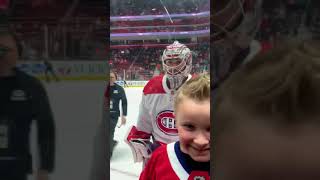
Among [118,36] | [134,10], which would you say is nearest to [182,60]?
[134,10]

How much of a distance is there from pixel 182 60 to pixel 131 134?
0.53 metres

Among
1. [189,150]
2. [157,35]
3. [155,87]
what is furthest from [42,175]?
[157,35]

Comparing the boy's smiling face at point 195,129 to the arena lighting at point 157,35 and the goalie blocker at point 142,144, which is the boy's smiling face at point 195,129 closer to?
the goalie blocker at point 142,144

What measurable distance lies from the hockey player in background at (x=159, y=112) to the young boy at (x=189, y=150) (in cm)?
87

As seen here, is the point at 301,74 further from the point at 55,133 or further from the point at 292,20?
the point at 55,133

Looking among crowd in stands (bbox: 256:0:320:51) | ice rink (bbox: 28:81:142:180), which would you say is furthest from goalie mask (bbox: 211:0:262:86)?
ice rink (bbox: 28:81:142:180)

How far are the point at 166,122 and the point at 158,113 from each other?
3.3 inches

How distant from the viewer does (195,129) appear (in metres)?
1.48

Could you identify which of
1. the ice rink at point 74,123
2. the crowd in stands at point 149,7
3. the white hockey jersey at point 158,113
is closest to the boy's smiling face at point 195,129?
the ice rink at point 74,123

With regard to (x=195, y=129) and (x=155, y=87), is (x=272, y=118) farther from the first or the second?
(x=155, y=87)

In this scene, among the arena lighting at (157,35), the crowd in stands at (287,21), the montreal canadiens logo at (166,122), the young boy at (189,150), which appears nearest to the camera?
the crowd in stands at (287,21)

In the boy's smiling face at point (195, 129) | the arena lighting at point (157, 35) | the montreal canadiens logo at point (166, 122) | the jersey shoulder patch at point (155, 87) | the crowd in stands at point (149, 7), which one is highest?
the crowd in stands at point (149, 7)

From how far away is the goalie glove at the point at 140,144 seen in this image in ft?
8.24

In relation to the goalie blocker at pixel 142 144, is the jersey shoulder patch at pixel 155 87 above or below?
above
